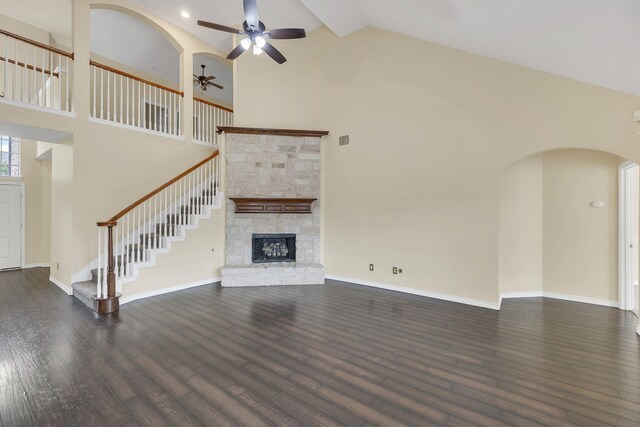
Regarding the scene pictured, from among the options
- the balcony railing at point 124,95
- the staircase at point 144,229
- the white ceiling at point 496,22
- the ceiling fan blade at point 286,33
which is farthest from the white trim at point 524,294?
the balcony railing at point 124,95

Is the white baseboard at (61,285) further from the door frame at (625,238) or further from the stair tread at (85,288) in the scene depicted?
the door frame at (625,238)

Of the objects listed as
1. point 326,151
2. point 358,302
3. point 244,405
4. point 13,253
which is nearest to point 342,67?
point 326,151

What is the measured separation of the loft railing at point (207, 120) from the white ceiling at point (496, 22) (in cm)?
174

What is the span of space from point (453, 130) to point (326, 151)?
2.42m

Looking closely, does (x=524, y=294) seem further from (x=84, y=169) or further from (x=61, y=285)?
(x=61, y=285)

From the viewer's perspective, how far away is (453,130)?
14.0 feet

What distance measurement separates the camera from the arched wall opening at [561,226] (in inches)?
160

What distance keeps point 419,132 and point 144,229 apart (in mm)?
4775

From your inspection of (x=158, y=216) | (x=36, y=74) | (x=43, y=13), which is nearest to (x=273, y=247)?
(x=158, y=216)

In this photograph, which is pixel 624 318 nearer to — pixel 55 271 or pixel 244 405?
pixel 244 405

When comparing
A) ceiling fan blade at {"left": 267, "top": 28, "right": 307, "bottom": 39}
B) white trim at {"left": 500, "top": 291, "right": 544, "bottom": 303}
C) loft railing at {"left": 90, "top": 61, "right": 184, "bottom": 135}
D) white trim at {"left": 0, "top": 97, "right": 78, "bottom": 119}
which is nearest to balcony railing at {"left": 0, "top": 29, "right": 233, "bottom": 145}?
loft railing at {"left": 90, "top": 61, "right": 184, "bottom": 135}

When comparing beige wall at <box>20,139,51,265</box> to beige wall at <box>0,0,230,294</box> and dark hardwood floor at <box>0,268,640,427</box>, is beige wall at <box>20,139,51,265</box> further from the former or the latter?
dark hardwood floor at <box>0,268,640,427</box>

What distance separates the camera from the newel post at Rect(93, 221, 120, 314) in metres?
3.67

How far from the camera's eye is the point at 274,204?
17.5 feet
